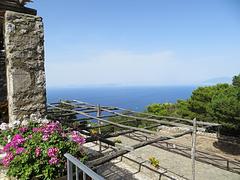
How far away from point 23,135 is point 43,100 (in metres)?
0.93

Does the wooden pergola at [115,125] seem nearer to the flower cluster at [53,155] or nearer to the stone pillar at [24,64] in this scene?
the flower cluster at [53,155]

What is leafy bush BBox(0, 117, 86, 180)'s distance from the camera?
2.12 m

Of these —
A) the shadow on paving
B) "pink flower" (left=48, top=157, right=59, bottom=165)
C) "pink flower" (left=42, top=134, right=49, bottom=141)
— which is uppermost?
"pink flower" (left=42, top=134, right=49, bottom=141)

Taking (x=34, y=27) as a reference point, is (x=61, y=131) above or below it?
below

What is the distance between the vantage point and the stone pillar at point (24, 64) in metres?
2.99

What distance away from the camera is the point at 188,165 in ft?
25.4

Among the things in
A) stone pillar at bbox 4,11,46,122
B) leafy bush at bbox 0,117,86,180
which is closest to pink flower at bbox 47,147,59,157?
leafy bush at bbox 0,117,86,180

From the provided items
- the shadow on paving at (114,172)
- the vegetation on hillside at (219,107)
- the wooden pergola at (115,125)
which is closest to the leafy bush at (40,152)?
the wooden pergola at (115,125)

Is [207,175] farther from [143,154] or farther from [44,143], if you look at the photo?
[44,143]

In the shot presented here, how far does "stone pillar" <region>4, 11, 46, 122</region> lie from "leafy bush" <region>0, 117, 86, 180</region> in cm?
76

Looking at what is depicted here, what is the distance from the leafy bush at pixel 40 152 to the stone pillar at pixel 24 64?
0.76 metres

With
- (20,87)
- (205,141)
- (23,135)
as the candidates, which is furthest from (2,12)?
(205,141)

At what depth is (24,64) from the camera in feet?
10.2

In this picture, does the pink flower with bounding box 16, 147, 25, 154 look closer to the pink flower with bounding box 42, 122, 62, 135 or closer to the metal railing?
the pink flower with bounding box 42, 122, 62, 135
